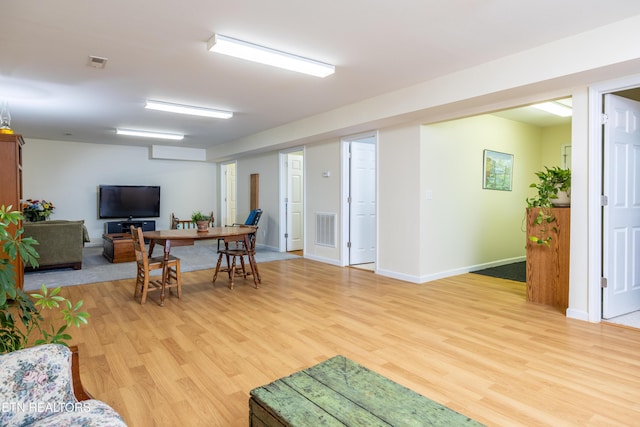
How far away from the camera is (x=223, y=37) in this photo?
2932 millimetres

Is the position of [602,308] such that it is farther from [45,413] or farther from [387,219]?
[45,413]

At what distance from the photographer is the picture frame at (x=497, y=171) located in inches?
222

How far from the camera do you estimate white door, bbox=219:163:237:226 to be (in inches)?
395

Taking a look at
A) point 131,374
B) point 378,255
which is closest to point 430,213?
point 378,255

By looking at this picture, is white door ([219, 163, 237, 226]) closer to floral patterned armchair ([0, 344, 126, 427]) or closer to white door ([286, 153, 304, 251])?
white door ([286, 153, 304, 251])

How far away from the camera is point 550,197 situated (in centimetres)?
390

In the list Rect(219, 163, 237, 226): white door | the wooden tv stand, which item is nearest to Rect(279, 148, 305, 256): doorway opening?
the wooden tv stand

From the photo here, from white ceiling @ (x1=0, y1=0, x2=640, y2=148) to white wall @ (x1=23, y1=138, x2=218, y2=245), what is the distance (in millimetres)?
3574

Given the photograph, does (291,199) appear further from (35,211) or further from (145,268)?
(35,211)

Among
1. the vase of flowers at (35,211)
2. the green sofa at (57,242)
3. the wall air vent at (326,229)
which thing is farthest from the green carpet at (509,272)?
the vase of flowers at (35,211)

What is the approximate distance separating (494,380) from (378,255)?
3178 millimetres

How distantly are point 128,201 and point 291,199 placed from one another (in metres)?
4.13

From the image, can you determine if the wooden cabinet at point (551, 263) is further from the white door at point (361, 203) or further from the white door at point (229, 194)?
the white door at point (229, 194)

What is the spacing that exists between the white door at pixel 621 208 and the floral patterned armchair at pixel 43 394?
3.87 meters
